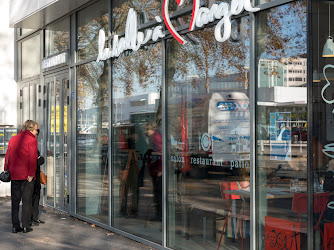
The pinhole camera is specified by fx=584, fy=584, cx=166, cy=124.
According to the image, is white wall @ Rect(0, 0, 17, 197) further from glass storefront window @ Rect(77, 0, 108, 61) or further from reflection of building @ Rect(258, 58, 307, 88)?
reflection of building @ Rect(258, 58, 307, 88)

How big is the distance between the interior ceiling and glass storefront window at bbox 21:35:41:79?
2.20ft

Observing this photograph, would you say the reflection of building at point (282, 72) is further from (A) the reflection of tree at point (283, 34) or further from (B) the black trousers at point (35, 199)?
(B) the black trousers at point (35, 199)

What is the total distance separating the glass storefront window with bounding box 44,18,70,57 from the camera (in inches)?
462

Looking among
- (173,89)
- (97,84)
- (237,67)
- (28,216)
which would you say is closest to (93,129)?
(97,84)

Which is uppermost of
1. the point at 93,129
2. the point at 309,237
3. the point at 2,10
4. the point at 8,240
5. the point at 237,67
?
the point at 2,10

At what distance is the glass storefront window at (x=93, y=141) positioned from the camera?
33.0ft

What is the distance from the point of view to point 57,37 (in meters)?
12.2

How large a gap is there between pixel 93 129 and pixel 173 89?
311 centimetres

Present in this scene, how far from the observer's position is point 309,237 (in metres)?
5.48

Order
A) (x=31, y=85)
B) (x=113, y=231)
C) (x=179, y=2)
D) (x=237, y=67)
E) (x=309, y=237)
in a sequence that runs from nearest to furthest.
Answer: (x=309, y=237)
(x=237, y=67)
(x=179, y=2)
(x=113, y=231)
(x=31, y=85)

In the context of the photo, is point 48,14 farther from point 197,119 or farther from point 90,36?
point 197,119

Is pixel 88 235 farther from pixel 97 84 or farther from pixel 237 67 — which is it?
pixel 237 67

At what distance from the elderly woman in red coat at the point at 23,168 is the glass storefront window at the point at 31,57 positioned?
4.28m

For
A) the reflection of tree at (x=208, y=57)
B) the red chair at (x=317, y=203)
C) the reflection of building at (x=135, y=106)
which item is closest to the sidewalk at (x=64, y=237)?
the reflection of building at (x=135, y=106)
